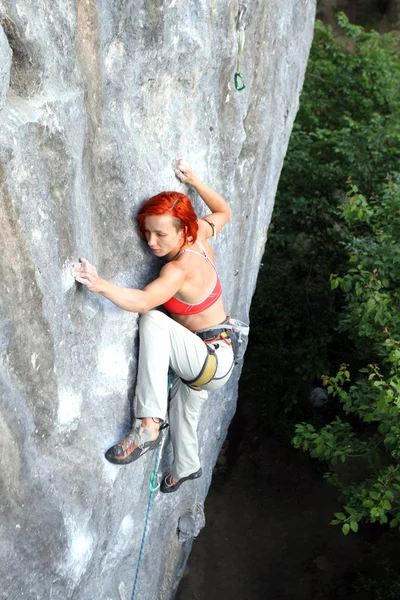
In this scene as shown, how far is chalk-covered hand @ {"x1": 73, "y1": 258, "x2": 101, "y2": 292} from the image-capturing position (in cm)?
316

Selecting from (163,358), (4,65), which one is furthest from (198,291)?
(4,65)

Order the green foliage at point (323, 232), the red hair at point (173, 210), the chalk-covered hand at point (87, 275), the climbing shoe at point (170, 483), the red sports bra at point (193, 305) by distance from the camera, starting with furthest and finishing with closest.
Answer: the green foliage at point (323, 232) → the climbing shoe at point (170, 483) → the red sports bra at point (193, 305) → the red hair at point (173, 210) → the chalk-covered hand at point (87, 275)

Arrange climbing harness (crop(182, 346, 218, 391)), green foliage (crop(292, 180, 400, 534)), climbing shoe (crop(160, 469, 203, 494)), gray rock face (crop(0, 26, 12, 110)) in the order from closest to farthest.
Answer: gray rock face (crop(0, 26, 12, 110)) < climbing harness (crop(182, 346, 218, 391)) < climbing shoe (crop(160, 469, 203, 494)) < green foliage (crop(292, 180, 400, 534))

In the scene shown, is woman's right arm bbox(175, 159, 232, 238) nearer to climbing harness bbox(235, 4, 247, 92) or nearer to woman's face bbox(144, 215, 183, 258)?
woman's face bbox(144, 215, 183, 258)

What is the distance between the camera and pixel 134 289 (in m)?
3.41

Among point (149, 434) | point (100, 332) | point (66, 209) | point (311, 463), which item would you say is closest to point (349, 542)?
point (311, 463)

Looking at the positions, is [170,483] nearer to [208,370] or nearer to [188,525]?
[188,525]

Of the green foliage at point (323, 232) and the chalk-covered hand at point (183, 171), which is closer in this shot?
the chalk-covered hand at point (183, 171)

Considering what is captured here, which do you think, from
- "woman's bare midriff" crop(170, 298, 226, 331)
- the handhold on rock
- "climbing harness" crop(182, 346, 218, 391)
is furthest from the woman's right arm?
the handhold on rock

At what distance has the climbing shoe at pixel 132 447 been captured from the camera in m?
3.68

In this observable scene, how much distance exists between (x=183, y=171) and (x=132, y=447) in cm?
156

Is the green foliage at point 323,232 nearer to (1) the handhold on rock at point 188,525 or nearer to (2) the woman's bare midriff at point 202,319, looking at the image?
(1) the handhold on rock at point 188,525

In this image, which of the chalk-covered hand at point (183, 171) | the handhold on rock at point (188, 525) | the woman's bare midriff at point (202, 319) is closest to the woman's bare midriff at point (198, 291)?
the woman's bare midriff at point (202, 319)

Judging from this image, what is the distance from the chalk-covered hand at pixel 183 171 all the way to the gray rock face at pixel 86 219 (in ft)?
0.18
